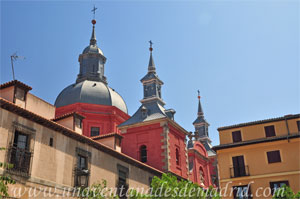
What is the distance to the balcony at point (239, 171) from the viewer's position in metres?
24.6

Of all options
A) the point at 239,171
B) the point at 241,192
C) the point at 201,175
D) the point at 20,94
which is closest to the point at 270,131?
the point at 239,171

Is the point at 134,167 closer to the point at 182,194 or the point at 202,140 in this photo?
the point at 182,194

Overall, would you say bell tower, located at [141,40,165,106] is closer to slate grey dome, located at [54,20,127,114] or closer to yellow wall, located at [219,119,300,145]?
slate grey dome, located at [54,20,127,114]

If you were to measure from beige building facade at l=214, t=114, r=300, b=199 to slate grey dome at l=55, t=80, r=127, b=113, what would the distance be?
13559mm

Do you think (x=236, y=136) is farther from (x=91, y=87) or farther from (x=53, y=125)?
(x=91, y=87)

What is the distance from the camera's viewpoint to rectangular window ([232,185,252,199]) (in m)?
23.8

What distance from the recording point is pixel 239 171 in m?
24.9

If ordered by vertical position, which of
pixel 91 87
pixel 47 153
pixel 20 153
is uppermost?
pixel 91 87

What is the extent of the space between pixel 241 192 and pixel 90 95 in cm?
1754

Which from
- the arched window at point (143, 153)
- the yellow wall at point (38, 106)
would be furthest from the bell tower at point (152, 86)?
the yellow wall at point (38, 106)

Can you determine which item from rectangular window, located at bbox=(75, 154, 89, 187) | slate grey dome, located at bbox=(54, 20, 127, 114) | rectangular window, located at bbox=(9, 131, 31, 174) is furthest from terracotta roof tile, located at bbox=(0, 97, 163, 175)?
slate grey dome, located at bbox=(54, 20, 127, 114)

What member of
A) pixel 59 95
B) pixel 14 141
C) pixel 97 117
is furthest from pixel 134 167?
pixel 59 95

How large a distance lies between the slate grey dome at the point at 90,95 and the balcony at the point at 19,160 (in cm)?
1880

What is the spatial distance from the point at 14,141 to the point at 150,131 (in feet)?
54.7
